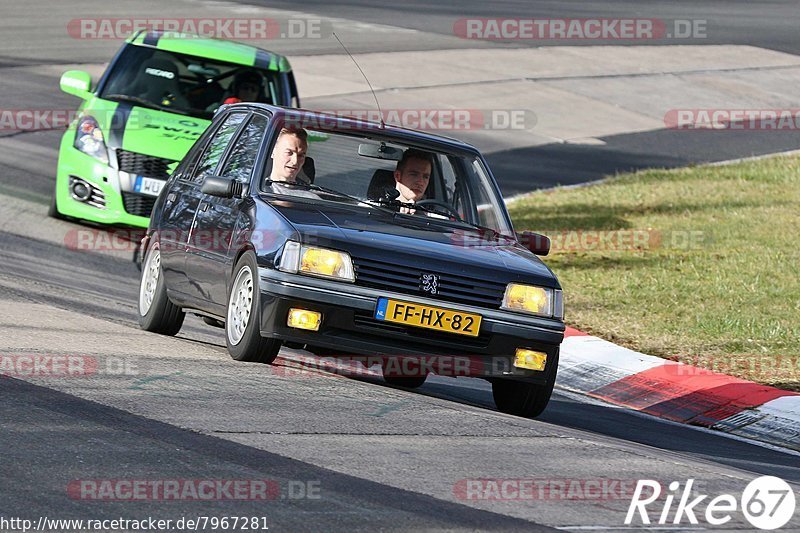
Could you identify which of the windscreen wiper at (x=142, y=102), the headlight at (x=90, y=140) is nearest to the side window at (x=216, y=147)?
the headlight at (x=90, y=140)

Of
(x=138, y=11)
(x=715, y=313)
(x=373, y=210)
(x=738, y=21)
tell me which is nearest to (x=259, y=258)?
(x=373, y=210)

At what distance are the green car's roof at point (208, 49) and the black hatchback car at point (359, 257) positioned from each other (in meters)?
5.08

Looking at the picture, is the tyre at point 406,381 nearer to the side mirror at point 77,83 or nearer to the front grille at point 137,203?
the front grille at point 137,203

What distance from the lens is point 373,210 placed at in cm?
927

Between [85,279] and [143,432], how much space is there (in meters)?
6.21

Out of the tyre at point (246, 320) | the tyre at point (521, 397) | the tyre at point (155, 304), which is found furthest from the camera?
the tyre at point (155, 304)

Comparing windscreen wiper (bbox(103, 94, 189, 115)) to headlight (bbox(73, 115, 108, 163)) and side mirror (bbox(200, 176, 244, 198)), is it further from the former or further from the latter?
side mirror (bbox(200, 176, 244, 198))

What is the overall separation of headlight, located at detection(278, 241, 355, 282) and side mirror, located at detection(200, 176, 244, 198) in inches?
40.7

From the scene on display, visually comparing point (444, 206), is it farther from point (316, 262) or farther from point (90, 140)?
point (90, 140)

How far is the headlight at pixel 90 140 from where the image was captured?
1435cm

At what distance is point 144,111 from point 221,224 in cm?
563

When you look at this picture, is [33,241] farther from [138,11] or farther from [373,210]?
[138,11]

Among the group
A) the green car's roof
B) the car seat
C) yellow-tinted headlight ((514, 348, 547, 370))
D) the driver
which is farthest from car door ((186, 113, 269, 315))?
the green car's roof

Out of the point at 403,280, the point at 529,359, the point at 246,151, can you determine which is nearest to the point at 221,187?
the point at 246,151
